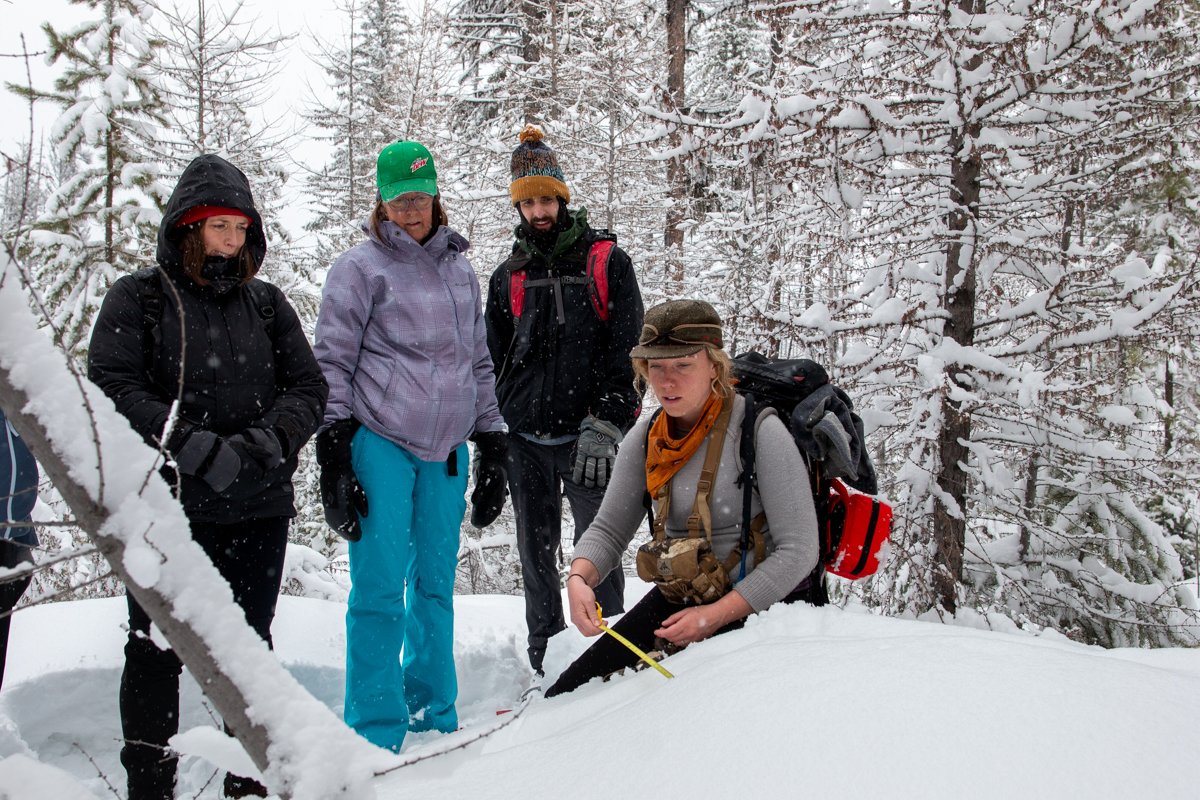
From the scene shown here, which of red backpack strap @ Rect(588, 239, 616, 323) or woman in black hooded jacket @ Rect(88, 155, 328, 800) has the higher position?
red backpack strap @ Rect(588, 239, 616, 323)

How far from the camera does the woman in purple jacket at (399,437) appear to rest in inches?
127

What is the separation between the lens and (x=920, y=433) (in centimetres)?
502

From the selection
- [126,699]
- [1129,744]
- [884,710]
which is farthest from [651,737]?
[126,699]

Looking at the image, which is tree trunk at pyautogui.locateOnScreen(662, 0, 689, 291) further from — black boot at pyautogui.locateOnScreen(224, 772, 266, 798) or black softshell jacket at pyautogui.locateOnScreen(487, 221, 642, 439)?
black boot at pyautogui.locateOnScreen(224, 772, 266, 798)

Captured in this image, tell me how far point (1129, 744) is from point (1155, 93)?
17.2ft

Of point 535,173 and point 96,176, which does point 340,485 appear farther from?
point 96,176

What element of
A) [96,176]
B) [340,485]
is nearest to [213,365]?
[340,485]

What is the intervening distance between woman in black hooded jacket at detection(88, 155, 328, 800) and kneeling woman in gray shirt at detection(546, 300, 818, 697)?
4.14 ft

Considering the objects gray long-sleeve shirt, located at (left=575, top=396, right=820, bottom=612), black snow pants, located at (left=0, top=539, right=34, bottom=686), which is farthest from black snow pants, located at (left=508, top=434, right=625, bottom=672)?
black snow pants, located at (left=0, top=539, right=34, bottom=686)

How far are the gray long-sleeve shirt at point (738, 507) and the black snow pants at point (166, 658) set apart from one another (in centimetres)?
129

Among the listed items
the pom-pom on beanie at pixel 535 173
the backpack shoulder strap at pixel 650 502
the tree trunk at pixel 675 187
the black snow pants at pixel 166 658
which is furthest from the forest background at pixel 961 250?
the tree trunk at pixel 675 187

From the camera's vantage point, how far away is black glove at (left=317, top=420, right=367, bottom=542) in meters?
3.16

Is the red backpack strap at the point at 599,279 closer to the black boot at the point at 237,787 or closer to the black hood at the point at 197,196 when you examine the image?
the black hood at the point at 197,196

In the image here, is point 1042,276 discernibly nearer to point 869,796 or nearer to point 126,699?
point 869,796
